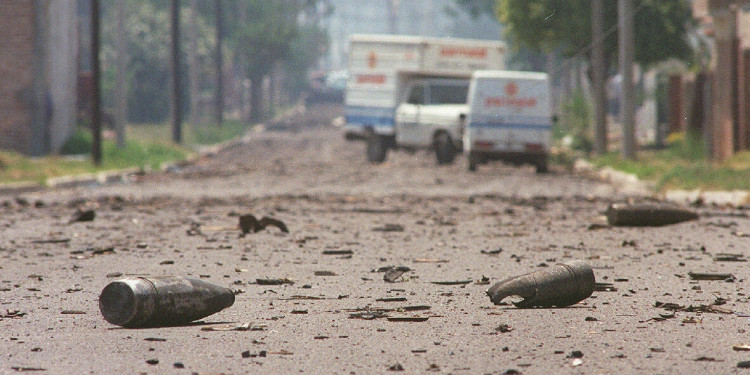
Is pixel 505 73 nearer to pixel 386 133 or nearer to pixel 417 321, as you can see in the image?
pixel 386 133

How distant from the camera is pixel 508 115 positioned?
2673 centimetres

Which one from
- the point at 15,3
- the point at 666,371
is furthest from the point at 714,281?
the point at 15,3

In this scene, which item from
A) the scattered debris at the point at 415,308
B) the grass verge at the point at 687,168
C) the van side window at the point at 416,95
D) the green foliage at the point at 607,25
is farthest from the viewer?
the green foliage at the point at 607,25

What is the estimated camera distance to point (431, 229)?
13.8 metres

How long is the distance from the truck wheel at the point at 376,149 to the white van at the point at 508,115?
552cm

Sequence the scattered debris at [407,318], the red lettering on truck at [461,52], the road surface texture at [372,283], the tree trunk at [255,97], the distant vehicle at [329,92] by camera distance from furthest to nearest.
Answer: the distant vehicle at [329,92]
the tree trunk at [255,97]
the red lettering on truck at [461,52]
the scattered debris at [407,318]
the road surface texture at [372,283]

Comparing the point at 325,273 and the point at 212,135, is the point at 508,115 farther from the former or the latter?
the point at 212,135

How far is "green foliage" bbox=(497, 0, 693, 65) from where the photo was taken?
3394cm

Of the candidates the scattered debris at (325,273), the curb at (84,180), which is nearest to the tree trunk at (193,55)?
the curb at (84,180)

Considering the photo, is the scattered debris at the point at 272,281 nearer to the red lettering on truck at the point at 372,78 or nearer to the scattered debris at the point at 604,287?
the scattered debris at the point at 604,287

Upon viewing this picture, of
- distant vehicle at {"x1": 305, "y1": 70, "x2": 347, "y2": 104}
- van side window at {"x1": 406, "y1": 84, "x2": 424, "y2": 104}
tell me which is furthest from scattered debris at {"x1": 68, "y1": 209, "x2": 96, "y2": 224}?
distant vehicle at {"x1": 305, "y1": 70, "x2": 347, "y2": 104}

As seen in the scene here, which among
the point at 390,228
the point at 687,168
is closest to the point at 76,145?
the point at 687,168

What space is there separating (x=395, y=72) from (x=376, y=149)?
2259mm

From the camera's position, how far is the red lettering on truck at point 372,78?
104 ft
